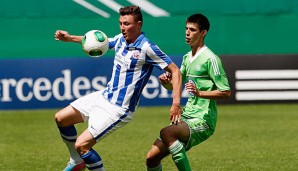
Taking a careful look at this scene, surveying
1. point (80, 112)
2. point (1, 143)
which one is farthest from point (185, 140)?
point (1, 143)

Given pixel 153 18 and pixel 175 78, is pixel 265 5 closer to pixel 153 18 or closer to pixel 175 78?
pixel 153 18

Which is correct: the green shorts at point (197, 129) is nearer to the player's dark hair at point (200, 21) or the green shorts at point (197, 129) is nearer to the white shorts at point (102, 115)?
the white shorts at point (102, 115)

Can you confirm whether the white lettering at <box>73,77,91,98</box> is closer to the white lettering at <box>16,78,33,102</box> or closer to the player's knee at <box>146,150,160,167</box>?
the white lettering at <box>16,78,33,102</box>

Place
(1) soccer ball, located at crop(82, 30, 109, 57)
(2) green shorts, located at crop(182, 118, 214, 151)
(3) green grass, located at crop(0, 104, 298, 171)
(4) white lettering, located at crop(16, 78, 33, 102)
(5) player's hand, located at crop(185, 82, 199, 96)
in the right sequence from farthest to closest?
(4) white lettering, located at crop(16, 78, 33, 102) → (3) green grass, located at crop(0, 104, 298, 171) → (1) soccer ball, located at crop(82, 30, 109, 57) → (2) green shorts, located at crop(182, 118, 214, 151) → (5) player's hand, located at crop(185, 82, 199, 96)

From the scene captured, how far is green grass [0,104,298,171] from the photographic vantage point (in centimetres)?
1086

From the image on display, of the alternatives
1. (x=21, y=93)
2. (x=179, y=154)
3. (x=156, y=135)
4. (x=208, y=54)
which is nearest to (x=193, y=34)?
(x=208, y=54)

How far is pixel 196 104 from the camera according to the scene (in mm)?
8547

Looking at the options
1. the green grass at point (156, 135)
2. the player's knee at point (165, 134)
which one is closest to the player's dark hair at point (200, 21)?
the player's knee at point (165, 134)

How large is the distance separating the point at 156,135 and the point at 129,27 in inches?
239

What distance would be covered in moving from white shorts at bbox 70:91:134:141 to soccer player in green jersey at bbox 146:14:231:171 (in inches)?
18.4

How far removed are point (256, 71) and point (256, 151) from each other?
684 centimetres

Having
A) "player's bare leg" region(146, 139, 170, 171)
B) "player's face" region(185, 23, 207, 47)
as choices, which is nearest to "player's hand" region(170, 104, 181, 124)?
"player's bare leg" region(146, 139, 170, 171)

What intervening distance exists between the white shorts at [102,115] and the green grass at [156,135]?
A: 1927 millimetres

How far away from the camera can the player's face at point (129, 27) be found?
330 inches
